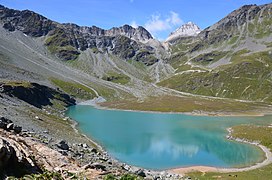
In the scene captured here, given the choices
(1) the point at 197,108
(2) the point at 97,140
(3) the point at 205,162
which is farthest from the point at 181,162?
(1) the point at 197,108

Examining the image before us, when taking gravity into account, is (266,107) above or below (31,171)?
above

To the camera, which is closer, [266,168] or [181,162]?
[266,168]

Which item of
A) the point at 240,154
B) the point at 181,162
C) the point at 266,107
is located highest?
the point at 266,107

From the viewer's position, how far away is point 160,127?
121 m

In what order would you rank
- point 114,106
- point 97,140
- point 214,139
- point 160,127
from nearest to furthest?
1. point 97,140
2. point 214,139
3. point 160,127
4. point 114,106

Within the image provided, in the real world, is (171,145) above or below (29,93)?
above

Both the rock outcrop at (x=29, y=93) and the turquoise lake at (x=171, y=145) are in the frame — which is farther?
the rock outcrop at (x=29, y=93)

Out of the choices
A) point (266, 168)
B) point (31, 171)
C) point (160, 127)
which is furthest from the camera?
point (160, 127)

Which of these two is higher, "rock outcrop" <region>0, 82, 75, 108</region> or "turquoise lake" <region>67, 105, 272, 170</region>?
"turquoise lake" <region>67, 105, 272, 170</region>

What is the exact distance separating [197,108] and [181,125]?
174 feet

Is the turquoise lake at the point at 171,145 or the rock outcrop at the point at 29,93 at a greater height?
the turquoise lake at the point at 171,145

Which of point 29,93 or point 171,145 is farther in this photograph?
point 29,93

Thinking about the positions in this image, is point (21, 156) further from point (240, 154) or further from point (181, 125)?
point (181, 125)

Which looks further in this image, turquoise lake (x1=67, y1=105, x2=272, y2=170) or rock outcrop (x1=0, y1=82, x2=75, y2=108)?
rock outcrop (x1=0, y1=82, x2=75, y2=108)
